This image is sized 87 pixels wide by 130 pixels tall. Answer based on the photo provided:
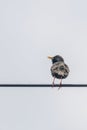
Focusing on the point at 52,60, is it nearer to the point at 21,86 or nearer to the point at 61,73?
the point at 61,73

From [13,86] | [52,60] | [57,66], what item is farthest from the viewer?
[52,60]

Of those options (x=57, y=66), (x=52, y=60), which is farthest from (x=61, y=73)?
(x=52, y=60)

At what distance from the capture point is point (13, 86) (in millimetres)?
6508

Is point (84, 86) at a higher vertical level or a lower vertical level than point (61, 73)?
lower

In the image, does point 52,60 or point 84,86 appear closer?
point 84,86

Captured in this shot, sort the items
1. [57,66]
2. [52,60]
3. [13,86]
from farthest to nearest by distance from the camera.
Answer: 1. [52,60]
2. [57,66]
3. [13,86]

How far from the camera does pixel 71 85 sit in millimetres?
6719

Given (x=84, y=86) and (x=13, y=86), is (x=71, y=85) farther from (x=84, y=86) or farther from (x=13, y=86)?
(x=13, y=86)

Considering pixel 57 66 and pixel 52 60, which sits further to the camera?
pixel 52 60

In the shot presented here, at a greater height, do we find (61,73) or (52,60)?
(52,60)

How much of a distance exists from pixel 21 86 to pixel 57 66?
363cm

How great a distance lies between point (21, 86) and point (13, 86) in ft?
0.59

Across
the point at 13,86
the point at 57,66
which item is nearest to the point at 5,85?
the point at 13,86

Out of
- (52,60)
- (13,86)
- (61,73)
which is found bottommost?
(13,86)
